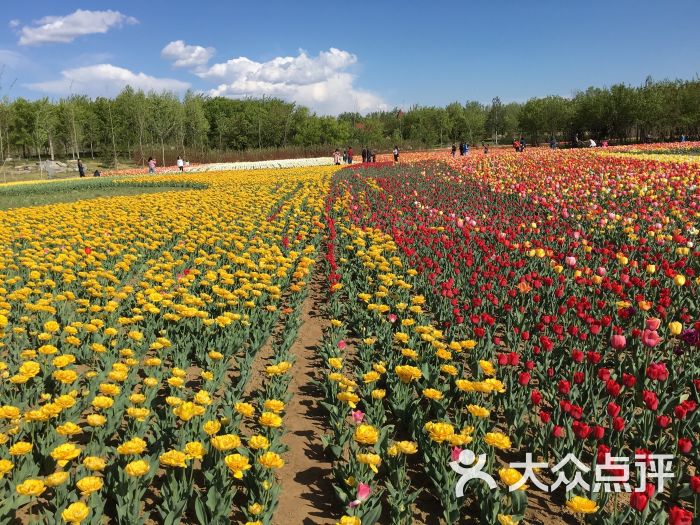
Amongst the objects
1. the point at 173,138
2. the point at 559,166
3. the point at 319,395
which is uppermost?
the point at 173,138

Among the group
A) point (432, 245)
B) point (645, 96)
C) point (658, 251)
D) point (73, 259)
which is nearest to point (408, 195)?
point (432, 245)

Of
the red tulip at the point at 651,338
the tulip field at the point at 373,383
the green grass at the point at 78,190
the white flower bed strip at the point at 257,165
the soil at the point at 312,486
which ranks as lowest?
the soil at the point at 312,486

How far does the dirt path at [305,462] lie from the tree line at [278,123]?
49.5 m

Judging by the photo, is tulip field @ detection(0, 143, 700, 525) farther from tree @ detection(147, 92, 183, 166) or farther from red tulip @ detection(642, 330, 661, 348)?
tree @ detection(147, 92, 183, 166)

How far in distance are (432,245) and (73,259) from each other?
19.1 feet

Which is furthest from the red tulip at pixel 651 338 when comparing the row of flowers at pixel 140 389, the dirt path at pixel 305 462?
the row of flowers at pixel 140 389

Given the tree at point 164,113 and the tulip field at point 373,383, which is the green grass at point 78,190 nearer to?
the tulip field at point 373,383

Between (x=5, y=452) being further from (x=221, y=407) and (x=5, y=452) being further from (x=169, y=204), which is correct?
(x=169, y=204)

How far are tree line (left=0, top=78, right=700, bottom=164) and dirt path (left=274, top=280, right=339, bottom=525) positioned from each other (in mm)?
49517

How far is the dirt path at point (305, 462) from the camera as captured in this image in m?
3.42

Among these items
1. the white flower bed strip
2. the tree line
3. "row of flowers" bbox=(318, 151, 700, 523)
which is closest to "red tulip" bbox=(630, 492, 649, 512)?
"row of flowers" bbox=(318, 151, 700, 523)

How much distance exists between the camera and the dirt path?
11.2 feet

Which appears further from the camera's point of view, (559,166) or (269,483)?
(559,166)

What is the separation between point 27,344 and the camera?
5422 mm
